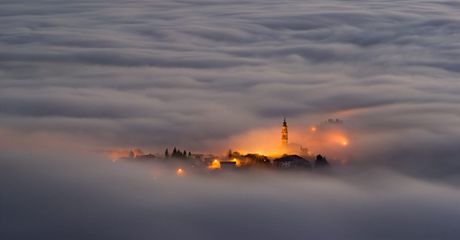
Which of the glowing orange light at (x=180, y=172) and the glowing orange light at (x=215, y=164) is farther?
the glowing orange light at (x=215, y=164)

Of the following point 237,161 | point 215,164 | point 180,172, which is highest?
point 237,161

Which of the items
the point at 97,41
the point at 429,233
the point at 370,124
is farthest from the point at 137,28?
the point at 429,233

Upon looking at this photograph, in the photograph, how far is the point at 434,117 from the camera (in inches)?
1714

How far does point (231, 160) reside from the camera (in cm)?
3622

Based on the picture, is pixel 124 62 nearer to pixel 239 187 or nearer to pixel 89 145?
pixel 89 145

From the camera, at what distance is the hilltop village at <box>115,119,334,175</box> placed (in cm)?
3491

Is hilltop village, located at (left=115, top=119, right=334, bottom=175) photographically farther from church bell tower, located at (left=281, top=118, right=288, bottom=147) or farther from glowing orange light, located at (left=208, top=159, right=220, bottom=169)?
church bell tower, located at (left=281, top=118, right=288, bottom=147)

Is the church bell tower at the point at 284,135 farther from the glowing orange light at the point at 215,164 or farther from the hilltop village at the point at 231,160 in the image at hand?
the glowing orange light at the point at 215,164

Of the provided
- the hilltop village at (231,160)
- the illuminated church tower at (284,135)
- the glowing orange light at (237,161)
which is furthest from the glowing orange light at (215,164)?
the illuminated church tower at (284,135)

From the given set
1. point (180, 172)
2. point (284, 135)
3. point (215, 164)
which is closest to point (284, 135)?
point (284, 135)

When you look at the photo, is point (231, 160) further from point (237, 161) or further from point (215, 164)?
point (215, 164)

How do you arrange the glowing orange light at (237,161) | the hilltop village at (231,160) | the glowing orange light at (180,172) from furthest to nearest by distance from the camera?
the glowing orange light at (237,161) < the hilltop village at (231,160) < the glowing orange light at (180,172)

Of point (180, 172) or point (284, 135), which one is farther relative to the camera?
point (284, 135)

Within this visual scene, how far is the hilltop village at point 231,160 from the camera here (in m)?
34.9
